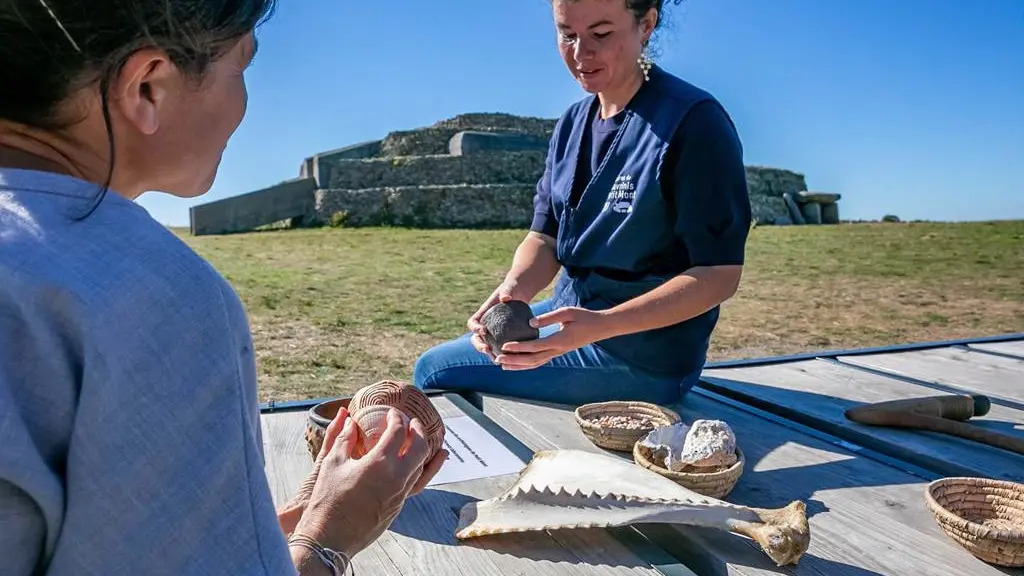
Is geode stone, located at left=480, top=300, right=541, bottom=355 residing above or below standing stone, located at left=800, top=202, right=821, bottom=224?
below

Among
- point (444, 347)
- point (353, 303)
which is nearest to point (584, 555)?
point (444, 347)

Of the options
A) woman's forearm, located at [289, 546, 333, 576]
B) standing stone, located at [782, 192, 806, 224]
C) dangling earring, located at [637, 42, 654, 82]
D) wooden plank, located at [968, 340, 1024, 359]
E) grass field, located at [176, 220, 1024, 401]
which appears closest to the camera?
woman's forearm, located at [289, 546, 333, 576]

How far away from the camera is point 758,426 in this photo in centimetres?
200

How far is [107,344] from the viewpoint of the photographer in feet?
1.90

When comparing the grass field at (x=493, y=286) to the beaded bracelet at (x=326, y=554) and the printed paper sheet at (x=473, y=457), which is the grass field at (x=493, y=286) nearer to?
the printed paper sheet at (x=473, y=457)

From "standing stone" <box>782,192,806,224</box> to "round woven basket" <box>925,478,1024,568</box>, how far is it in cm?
1698

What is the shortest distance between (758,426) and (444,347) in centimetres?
92

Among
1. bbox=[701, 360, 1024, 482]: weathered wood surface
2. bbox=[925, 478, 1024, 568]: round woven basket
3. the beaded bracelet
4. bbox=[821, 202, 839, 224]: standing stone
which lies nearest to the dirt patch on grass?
bbox=[701, 360, 1024, 482]: weathered wood surface

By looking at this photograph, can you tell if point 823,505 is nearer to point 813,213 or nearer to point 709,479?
point 709,479

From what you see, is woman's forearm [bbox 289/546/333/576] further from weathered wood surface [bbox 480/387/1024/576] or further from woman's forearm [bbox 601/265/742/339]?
woman's forearm [bbox 601/265/742/339]

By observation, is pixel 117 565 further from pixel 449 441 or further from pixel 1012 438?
pixel 1012 438

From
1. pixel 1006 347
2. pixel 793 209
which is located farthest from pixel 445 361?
pixel 793 209

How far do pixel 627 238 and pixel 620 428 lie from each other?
24.1 inches

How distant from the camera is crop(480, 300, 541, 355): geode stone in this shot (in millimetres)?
1928
